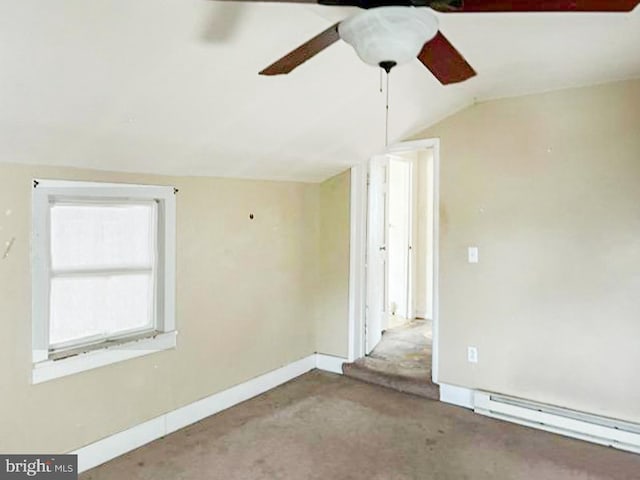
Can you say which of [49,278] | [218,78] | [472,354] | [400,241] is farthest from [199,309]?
[400,241]

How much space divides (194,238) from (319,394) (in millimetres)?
1648

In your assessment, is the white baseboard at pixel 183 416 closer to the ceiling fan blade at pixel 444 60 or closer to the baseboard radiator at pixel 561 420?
the baseboard radiator at pixel 561 420

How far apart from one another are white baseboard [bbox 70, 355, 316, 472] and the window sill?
0.45 metres

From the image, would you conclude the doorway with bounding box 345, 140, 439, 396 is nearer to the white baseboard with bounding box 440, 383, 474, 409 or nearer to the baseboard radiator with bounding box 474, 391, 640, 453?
the white baseboard with bounding box 440, 383, 474, 409

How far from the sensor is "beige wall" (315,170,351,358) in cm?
423

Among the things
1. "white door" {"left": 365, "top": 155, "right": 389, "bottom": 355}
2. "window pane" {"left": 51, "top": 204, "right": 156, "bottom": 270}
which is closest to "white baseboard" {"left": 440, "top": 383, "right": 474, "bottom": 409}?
"white door" {"left": 365, "top": 155, "right": 389, "bottom": 355}

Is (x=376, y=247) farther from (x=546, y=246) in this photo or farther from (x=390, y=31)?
(x=390, y=31)

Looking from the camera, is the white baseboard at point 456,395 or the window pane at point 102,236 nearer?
the window pane at point 102,236

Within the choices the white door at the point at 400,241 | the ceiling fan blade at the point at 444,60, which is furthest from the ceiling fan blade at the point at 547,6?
the white door at the point at 400,241

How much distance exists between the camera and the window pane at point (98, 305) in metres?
2.53

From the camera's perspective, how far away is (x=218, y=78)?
214 centimetres

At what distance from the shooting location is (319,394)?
12.3ft

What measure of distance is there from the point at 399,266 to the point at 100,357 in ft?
13.2

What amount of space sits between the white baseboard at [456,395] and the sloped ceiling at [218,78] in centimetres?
210
